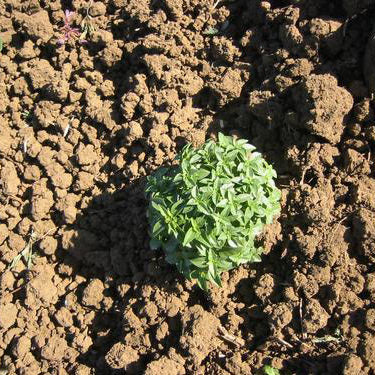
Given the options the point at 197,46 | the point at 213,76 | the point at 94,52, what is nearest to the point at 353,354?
the point at 213,76

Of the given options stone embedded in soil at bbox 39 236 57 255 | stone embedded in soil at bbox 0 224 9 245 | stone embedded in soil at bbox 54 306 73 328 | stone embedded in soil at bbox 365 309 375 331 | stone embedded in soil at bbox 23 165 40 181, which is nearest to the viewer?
stone embedded in soil at bbox 365 309 375 331

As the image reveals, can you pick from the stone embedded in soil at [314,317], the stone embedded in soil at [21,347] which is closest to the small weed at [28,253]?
the stone embedded in soil at [21,347]

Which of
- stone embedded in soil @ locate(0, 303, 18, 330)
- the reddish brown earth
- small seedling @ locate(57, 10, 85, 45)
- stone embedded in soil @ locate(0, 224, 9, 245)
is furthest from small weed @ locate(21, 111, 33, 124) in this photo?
stone embedded in soil @ locate(0, 303, 18, 330)

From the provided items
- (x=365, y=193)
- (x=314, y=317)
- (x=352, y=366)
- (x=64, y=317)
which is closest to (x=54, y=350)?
(x=64, y=317)

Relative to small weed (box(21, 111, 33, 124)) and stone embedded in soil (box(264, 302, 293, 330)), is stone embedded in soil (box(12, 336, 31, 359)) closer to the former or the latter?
stone embedded in soil (box(264, 302, 293, 330))

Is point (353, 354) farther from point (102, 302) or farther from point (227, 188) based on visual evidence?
point (102, 302)

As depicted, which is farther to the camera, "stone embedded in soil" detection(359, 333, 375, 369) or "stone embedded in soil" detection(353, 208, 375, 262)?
"stone embedded in soil" detection(353, 208, 375, 262)

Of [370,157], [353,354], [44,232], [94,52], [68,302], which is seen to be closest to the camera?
[353,354]
